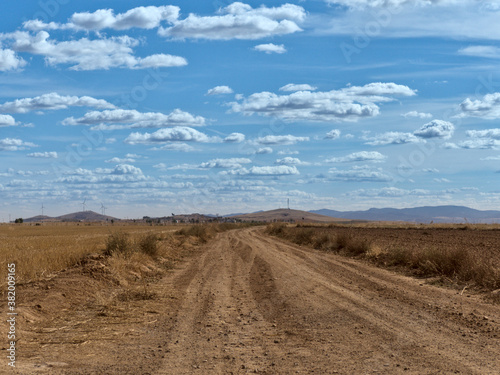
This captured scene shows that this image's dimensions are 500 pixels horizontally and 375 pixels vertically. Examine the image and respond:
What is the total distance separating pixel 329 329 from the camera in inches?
392

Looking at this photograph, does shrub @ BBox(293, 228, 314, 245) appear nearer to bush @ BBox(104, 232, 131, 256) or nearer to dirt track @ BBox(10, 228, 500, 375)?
bush @ BBox(104, 232, 131, 256)

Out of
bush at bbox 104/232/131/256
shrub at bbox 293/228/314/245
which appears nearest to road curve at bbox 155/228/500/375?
bush at bbox 104/232/131/256

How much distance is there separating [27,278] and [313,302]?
8.49 m

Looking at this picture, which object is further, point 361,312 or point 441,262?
point 441,262

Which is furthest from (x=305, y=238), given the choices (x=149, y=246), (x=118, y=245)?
(x=118, y=245)

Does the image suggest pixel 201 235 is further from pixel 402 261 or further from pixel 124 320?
pixel 124 320

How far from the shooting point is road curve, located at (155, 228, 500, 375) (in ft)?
24.9

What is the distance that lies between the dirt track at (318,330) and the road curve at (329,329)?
2cm

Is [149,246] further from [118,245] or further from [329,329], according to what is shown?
[329,329]

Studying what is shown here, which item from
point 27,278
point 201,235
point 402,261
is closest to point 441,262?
point 402,261

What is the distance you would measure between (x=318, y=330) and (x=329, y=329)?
0.72ft

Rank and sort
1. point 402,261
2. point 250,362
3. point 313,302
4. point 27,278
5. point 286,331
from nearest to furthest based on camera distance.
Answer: point 250,362 < point 286,331 < point 313,302 < point 27,278 < point 402,261

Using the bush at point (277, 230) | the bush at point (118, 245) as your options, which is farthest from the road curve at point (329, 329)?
the bush at point (277, 230)

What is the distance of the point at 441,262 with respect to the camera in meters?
18.5
